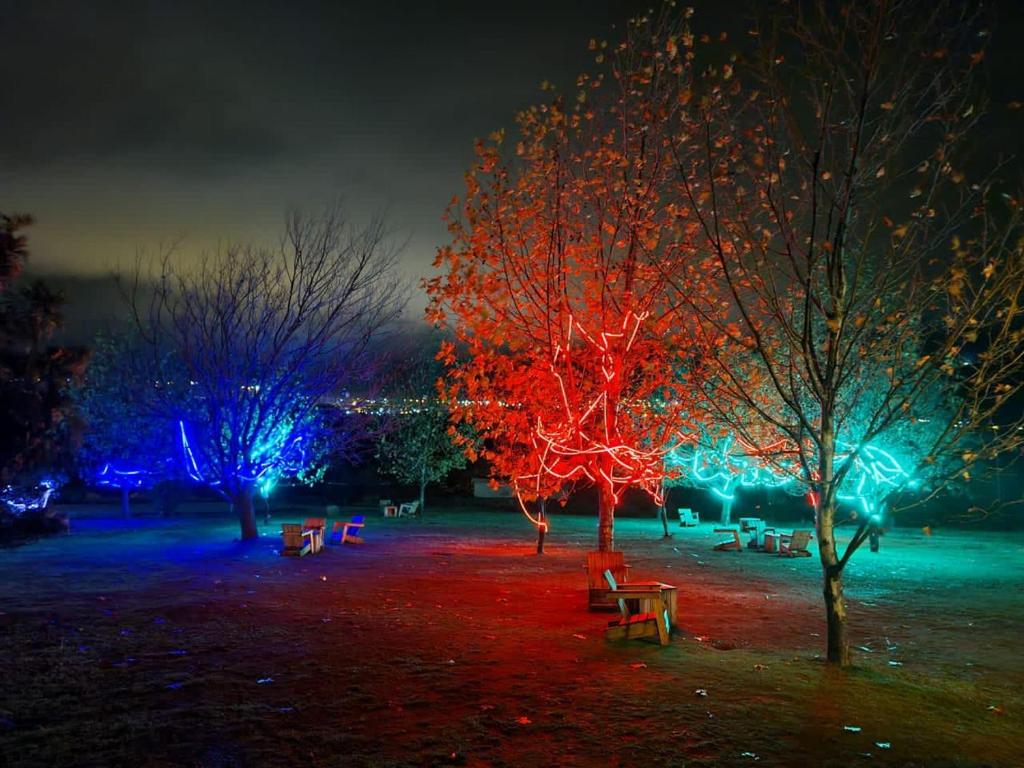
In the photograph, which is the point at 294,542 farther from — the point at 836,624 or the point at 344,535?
the point at 836,624

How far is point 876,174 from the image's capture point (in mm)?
7785

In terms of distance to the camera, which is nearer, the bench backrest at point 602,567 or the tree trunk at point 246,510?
the bench backrest at point 602,567

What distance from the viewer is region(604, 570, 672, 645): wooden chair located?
9734 mm

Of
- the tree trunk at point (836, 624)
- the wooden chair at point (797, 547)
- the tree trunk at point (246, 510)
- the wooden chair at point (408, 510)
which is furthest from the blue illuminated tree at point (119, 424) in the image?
the tree trunk at point (836, 624)

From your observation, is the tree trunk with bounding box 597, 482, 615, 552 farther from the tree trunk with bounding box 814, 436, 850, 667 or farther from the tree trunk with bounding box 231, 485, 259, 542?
the tree trunk with bounding box 231, 485, 259, 542

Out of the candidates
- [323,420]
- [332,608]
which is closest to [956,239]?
[332,608]

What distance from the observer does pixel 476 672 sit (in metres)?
8.11

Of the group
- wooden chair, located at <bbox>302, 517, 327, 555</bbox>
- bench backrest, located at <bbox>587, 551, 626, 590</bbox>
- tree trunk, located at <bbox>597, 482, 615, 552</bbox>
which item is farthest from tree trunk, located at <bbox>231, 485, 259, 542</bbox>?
bench backrest, located at <bbox>587, 551, 626, 590</bbox>

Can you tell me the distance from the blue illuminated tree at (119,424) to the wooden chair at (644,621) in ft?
70.7

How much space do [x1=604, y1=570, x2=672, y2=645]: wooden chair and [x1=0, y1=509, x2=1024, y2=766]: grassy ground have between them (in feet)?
0.81

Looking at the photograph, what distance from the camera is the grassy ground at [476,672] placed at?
584cm

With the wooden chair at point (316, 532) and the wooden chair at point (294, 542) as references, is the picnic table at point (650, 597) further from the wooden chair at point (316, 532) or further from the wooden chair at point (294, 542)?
the wooden chair at point (316, 532)

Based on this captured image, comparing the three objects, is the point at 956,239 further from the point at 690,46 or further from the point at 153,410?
the point at 153,410

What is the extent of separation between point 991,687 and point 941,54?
6344 mm
